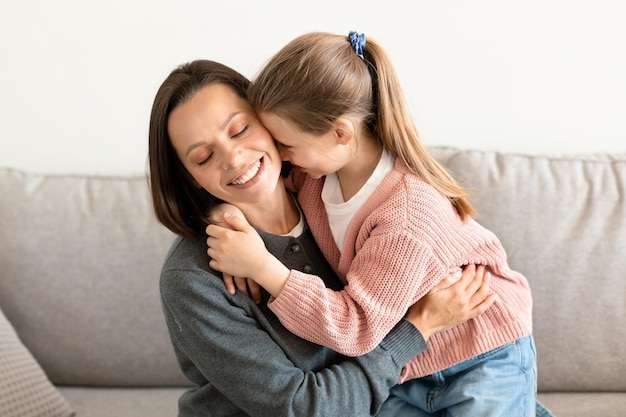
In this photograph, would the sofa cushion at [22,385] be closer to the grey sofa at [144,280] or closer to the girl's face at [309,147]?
the grey sofa at [144,280]

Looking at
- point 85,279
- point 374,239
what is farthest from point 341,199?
point 85,279

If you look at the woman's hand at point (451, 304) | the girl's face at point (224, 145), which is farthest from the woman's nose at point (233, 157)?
the woman's hand at point (451, 304)

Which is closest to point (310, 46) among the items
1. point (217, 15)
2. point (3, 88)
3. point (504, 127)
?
point (217, 15)

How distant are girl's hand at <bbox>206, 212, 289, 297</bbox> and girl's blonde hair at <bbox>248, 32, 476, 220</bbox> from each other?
10.4 inches

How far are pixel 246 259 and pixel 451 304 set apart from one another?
1.51 ft

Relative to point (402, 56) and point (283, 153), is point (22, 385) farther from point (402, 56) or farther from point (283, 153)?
point (402, 56)

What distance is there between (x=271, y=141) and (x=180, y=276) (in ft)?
1.13

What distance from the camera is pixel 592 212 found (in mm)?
1879

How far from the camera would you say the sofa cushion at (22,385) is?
178 centimetres

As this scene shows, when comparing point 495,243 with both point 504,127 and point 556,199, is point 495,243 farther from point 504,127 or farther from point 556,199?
point 504,127

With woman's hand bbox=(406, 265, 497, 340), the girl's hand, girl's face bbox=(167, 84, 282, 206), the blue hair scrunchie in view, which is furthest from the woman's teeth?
woman's hand bbox=(406, 265, 497, 340)

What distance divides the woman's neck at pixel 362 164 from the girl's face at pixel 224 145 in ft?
0.61

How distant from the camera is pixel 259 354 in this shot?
1380 mm

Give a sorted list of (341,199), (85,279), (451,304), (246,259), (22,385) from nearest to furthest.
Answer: (246,259) → (451,304) → (341,199) → (22,385) → (85,279)
